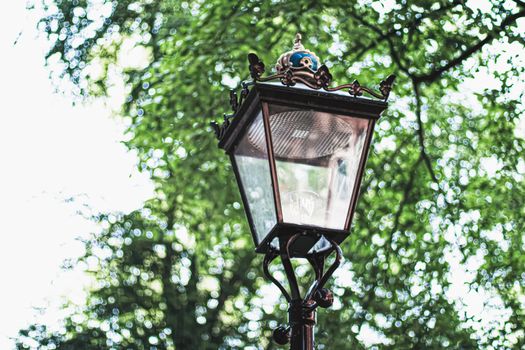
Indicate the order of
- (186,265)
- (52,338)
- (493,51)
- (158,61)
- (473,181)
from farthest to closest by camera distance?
(186,265), (52,338), (473,181), (158,61), (493,51)

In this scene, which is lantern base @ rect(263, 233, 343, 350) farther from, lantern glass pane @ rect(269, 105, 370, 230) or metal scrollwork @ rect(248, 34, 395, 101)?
metal scrollwork @ rect(248, 34, 395, 101)

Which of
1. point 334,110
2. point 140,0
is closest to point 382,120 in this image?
point 140,0

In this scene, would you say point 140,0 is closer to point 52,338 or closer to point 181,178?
point 181,178

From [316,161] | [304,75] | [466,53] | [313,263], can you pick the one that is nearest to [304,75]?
[304,75]

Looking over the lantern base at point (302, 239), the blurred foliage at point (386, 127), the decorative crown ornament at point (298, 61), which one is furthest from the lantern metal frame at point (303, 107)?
the blurred foliage at point (386, 127)

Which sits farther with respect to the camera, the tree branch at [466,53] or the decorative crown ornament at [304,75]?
the tree branch at [466,53]

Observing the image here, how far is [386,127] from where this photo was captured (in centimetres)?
1128

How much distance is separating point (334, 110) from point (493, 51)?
639cm

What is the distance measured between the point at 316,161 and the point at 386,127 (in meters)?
7.38

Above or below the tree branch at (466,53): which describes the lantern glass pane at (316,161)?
below

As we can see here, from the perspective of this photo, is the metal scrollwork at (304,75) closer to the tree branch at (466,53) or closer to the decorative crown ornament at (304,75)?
the decorative crown ornament at (304,75)

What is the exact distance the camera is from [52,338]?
599 inches

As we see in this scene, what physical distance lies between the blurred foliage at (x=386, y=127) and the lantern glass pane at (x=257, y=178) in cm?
555

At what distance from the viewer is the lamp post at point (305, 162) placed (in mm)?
3912
